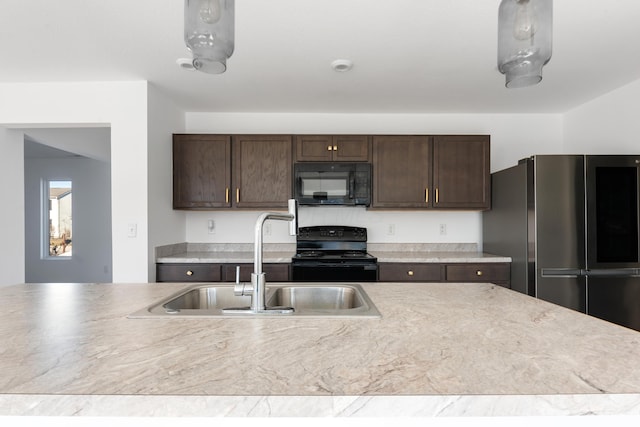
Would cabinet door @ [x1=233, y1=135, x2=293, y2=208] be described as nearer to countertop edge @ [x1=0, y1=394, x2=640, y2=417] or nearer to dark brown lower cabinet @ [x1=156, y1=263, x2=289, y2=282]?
dark brown lower cabinet @ [x1=156, y1=263, x2=289, y2=282]

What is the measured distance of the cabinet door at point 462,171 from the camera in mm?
3139

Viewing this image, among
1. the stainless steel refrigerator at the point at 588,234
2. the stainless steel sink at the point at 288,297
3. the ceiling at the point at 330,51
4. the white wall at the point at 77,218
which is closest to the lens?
the stainless steel sink at the point at 288,297

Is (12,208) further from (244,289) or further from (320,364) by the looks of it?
(320,364)

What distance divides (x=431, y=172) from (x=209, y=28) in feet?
8.25

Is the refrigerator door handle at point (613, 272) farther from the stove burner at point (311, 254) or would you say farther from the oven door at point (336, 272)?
the stove burner at point (311, 254)

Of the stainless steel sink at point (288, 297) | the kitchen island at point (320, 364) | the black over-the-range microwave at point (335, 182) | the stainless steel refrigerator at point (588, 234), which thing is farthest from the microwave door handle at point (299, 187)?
the kitchen island at point (320, 364)

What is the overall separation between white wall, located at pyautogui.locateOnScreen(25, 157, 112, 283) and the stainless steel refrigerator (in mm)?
5918

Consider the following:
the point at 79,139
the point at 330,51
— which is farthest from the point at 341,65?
the point at 79,139

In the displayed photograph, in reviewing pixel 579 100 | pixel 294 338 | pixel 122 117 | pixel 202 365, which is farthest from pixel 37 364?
pixel 579 100

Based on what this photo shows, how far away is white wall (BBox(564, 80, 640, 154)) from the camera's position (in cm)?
273

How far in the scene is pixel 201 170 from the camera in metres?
3.16

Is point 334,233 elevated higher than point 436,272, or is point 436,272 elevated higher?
point 334,233

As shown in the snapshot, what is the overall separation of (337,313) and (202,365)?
45 cm

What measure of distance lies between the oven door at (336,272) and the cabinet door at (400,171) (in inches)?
25.3
